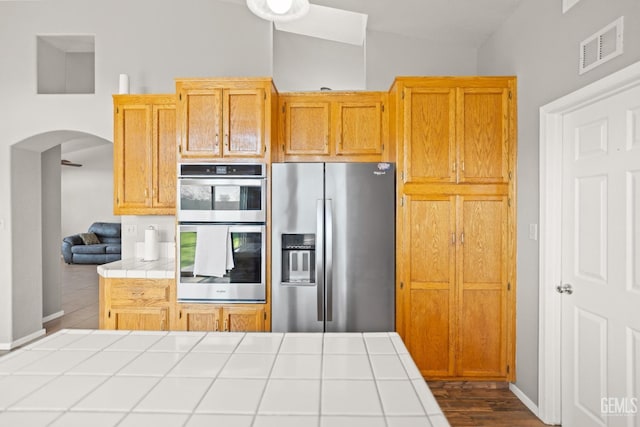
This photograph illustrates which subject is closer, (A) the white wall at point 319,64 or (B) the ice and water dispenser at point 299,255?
(B) the ice and water dispenser at point 299,255

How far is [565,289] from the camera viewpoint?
8.32ft

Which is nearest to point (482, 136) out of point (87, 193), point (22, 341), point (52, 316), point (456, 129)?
point (456, 129)

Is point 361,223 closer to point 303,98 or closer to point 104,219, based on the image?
point 303,98

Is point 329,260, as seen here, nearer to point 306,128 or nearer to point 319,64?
point 306,128

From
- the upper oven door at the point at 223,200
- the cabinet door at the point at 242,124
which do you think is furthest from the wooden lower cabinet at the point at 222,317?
the cabinet door at the point at 242,124

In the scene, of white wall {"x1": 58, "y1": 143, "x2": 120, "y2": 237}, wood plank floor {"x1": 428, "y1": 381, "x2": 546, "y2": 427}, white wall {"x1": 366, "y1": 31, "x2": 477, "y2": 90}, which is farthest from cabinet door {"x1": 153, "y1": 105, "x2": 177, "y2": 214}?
white wall {"x1": 58, "y1": 143, "x2": 120, "y2": 237}

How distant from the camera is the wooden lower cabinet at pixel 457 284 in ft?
9.93

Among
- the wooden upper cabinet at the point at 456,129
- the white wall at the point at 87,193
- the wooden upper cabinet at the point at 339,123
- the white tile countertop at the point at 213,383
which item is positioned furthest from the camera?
the white wall at the point at 87,193

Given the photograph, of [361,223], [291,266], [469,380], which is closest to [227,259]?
[291,266]

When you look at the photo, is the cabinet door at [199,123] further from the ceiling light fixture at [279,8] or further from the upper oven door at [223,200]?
the ceiling light fixture at [279,8]

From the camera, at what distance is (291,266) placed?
3057mm

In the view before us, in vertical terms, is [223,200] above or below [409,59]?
below

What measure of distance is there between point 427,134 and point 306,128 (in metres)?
0.99

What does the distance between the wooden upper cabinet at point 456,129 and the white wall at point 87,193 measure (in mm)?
10296
